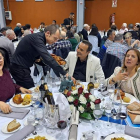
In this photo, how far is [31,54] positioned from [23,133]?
1500mm

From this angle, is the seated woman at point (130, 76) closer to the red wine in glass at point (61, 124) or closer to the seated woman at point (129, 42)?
the red wine in glass at point (61, 124)

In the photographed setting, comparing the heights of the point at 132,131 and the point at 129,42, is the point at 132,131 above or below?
below

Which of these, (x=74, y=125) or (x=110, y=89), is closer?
(x=74, y=125)

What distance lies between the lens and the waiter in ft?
7.57

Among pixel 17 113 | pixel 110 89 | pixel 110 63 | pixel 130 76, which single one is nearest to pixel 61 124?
pixel 17 113

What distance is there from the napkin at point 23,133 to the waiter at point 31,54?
3.51 feet

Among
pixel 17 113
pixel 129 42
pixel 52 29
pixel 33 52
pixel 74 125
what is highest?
pixel 52 29

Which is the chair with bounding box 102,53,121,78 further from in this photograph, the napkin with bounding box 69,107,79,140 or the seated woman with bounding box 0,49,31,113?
the napkin with bounding box 69,107,79,140

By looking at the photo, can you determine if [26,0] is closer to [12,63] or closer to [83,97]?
[12,63]

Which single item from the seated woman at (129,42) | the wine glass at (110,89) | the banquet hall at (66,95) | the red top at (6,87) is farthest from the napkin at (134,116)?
the seated woman at (129,42)

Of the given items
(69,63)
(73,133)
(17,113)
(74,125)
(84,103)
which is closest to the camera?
(73,133)

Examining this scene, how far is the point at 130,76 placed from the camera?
212 centimetres

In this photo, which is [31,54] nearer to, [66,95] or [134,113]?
[66,95]

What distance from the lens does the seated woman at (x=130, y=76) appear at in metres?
2.04
